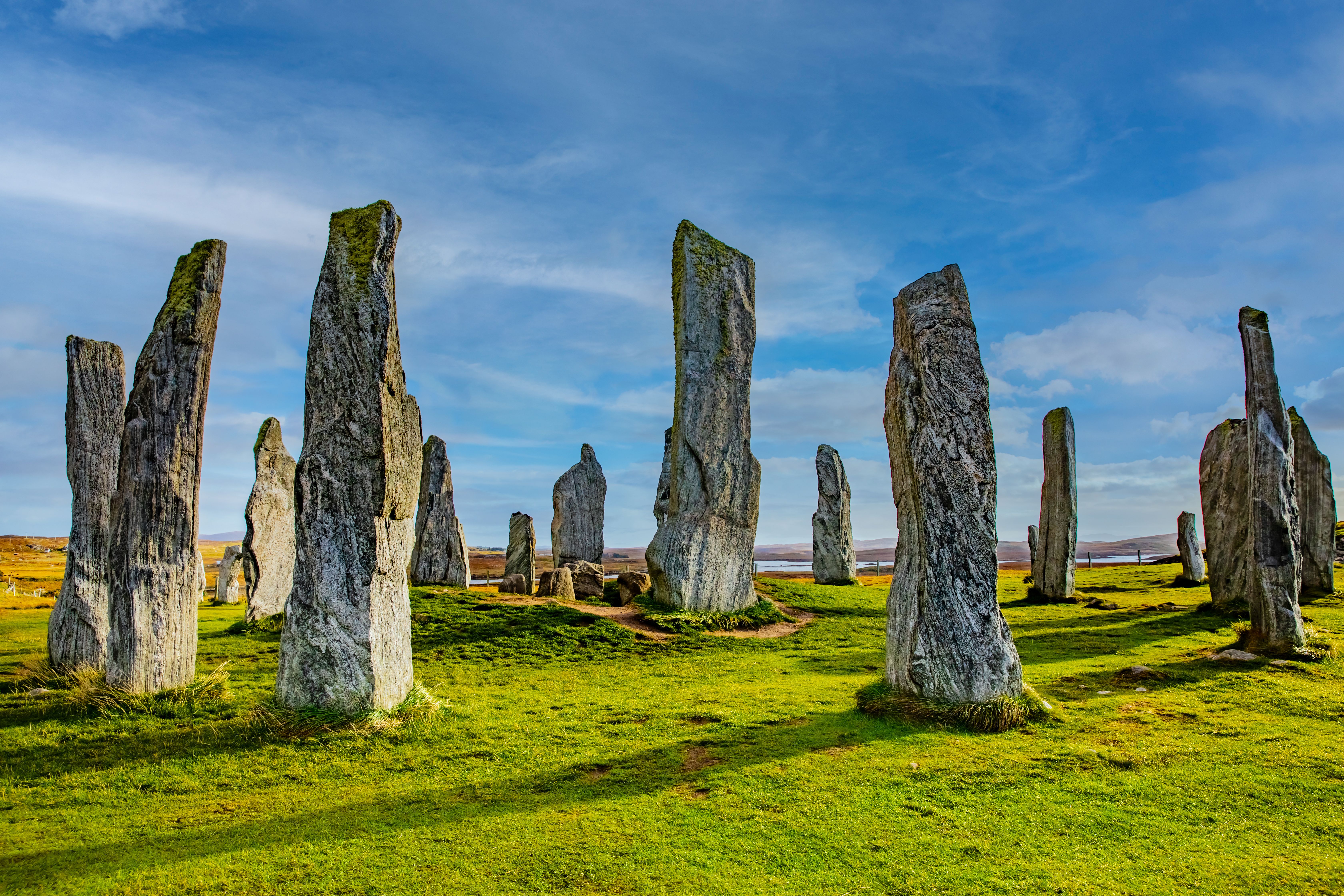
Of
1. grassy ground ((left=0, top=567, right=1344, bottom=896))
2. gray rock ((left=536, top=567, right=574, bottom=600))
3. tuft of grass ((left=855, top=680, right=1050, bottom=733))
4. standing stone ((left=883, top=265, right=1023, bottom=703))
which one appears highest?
standing stone ((left=883, top=265, right=1023, bottom=703))

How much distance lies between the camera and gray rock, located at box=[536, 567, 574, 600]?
18375mm

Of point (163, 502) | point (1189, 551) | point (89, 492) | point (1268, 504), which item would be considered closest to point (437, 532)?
A: point (89, 492)

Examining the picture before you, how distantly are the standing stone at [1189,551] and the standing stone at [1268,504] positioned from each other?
10.5 metres

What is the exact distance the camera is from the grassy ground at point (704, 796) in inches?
196

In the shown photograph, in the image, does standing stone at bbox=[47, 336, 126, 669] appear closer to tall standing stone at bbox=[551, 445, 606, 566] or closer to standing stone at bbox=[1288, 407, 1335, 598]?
tall standing stone at bbox=[551, 445, 606, 566]

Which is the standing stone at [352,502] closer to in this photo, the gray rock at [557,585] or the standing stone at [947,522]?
the standing stone at [947,522]

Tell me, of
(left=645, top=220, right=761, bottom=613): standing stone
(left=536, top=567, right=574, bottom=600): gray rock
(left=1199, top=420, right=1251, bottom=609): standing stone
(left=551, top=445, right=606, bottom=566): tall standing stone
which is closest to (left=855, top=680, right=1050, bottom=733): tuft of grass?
(left=645, top=220, right=761, bottom=613): standing stone

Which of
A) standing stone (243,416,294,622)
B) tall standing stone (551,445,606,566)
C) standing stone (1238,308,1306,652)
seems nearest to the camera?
standing stone (1238,308,1306,652)

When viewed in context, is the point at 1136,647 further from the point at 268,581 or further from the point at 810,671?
the point at 268,581

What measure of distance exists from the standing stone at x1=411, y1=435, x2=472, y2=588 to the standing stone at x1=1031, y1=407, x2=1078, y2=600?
14545mm

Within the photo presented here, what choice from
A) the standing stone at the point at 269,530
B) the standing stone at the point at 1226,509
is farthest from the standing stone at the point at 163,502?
the standing stone at the point at 1226,509

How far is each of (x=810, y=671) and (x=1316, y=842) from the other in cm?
656

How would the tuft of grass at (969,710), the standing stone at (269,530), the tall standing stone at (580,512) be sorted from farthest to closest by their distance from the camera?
the tall standing stone at (580,512) < the standing stone at (269,530) < the tuft of grass at (969,710)

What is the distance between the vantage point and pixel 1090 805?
5.87 meters
